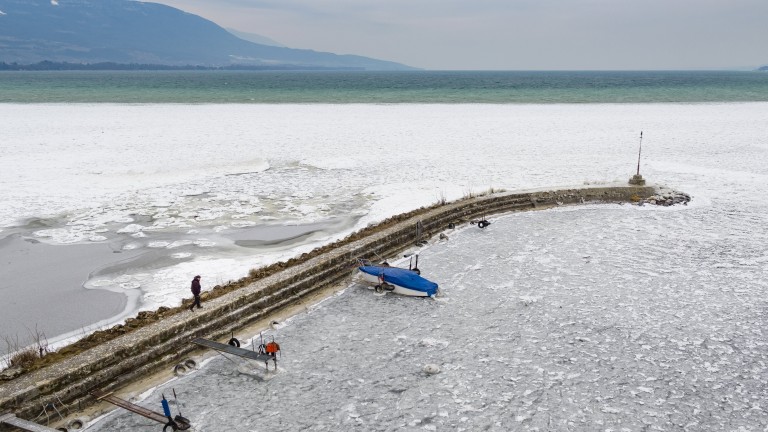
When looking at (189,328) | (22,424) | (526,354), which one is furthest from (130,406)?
(526,354)

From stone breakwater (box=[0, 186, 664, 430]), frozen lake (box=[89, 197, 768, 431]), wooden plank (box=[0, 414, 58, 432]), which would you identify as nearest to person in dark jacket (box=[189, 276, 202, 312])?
stone breakwater (box=[0, 186, 664, 430])

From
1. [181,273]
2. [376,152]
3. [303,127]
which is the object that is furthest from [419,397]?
[303,127]

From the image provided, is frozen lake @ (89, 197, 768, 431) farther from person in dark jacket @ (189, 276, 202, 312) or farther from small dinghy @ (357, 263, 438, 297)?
person in dark jacket @ (189, 276, 202, 312)

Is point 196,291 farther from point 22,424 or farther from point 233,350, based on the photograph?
point 22,424

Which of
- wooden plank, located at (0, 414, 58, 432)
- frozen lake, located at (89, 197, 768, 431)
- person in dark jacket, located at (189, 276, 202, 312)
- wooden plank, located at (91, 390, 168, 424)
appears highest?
person in dark jacket, located at (189, 276, 202, 312)

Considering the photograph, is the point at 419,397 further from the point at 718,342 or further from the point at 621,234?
the point at 621,234
